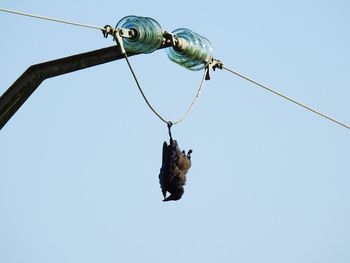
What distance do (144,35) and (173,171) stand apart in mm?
1475

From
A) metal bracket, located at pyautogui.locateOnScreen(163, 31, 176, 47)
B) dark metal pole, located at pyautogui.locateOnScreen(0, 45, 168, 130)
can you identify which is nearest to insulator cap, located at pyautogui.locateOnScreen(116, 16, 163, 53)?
metal bracket, located at pyautogui.locateOnScreen(163, 31, 176, 47)

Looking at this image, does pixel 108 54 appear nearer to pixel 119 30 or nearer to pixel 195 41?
pixel 119 30

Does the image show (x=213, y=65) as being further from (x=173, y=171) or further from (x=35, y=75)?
(x=35, y=75)

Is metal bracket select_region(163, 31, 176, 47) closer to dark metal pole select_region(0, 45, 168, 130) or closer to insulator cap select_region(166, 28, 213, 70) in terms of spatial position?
insulator cap select_region(166, 28, 213, 70)

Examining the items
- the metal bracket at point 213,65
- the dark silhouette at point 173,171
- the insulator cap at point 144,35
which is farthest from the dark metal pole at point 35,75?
the metal bracket at point 213,65

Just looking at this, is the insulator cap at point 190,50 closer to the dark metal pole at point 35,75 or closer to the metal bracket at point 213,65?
the metal bracket at point 213,65

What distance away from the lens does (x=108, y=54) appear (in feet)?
22.1

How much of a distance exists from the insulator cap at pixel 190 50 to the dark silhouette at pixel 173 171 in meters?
1.04

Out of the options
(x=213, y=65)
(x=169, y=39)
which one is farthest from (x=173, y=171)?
(x=213, y=65)

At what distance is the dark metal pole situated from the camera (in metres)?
6.26

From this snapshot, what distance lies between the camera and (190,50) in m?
8.29

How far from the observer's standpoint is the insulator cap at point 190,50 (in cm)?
811

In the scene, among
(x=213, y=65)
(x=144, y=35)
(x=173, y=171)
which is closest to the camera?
(x=144, y=35)

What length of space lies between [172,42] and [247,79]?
1374 mm
